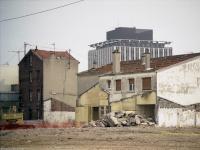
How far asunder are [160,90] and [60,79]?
24432 mm

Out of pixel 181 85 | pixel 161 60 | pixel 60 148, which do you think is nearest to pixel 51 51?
pixel 161 60

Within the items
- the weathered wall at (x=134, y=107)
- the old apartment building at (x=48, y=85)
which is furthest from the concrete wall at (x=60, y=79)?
the weathered wall at (x=134, y=107)

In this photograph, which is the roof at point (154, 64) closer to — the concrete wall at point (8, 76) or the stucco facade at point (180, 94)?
the stucco facade at point (180, 94)

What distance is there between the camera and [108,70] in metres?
69.9

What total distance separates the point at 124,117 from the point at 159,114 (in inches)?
211

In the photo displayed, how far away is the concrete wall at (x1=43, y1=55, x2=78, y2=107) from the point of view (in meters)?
76.1

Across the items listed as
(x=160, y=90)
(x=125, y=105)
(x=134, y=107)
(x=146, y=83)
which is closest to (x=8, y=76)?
(x=125, y=105)

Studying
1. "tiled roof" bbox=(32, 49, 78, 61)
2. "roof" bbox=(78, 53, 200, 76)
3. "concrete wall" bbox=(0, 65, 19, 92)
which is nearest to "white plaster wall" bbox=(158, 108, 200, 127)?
"roof" bbox=(78, 53, 200, 76)

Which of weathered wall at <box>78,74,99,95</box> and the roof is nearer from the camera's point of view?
the roof

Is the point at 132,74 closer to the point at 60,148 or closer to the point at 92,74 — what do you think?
the point at 92,74

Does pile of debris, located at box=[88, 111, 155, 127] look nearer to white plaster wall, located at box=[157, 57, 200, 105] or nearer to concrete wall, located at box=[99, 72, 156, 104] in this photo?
concrete wall, located at box=[99, 72, 156, 104]

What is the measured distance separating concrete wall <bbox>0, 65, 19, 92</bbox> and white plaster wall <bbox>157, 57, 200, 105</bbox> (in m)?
44.8

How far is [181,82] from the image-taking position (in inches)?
2313

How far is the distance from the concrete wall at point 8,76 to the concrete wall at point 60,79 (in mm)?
20262
